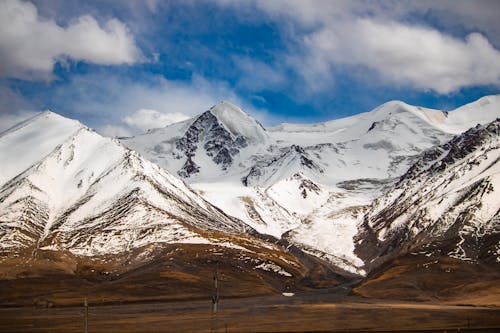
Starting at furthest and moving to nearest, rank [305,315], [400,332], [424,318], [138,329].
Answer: [305,315] → [424,318] → [138,329] → [400,332]

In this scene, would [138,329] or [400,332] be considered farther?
[138,329]

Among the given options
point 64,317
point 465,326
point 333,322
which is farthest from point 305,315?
point 64,317

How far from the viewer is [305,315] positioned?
19862 centimetres

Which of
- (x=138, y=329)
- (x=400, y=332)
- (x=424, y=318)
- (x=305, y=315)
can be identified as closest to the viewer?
(x=400, y=332)

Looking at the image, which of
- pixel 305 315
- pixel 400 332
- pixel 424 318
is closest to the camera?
pixel 400 332

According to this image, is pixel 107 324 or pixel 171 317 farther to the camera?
pixel 171 317

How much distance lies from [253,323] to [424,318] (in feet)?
152

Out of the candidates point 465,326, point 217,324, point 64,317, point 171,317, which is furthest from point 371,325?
point 64,317

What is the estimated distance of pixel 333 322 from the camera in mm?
181375

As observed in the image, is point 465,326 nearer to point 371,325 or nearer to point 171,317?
point 371,325

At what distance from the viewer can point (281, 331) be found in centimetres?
16450

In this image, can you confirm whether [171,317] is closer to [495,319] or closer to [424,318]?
[424,318]

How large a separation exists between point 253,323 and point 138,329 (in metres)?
29.7

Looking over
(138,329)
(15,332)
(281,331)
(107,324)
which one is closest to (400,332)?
(281,331)
